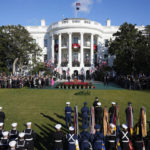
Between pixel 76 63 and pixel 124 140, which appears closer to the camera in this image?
pixel 124 140

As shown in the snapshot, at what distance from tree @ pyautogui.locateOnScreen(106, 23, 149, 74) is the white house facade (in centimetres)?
615

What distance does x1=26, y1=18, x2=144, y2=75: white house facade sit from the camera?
3684 centimetres

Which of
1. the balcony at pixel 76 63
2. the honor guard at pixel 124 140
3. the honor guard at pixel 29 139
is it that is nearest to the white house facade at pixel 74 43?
the balcony at pixel 76 63

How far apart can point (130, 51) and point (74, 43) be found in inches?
579

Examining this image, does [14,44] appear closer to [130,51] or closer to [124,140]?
[130,51]

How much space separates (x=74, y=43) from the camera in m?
38.0

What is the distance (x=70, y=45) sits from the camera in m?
36.9

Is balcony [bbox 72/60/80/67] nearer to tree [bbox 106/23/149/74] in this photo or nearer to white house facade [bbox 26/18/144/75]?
white house facade [bbox 26/18/144/75]

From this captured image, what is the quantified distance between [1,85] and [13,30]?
1633 cm

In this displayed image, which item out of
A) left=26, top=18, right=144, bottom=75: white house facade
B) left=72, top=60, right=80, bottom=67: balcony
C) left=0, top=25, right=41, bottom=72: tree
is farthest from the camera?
left=72, top=60, right=80, bottom=67: balcony

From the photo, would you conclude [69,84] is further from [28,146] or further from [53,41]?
[53,41]

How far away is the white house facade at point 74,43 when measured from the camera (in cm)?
3684

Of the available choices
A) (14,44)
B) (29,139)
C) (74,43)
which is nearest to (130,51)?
(74,43)

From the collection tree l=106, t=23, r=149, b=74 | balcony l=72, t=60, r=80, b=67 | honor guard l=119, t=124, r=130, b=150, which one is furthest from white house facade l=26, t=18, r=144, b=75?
honor guard l=119, t=124, r=130, b=150
